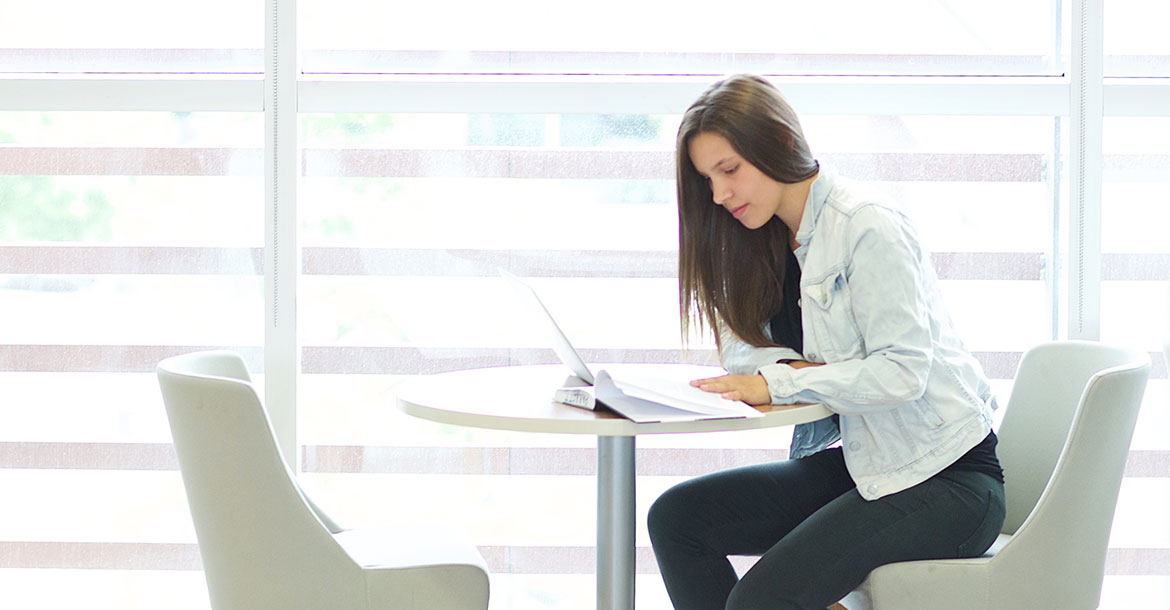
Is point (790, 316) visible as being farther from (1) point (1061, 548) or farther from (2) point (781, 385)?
(1) point (1061, 548)

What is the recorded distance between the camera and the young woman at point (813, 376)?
1.73m

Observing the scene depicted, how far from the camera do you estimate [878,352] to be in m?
1.75

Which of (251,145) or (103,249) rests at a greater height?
(251,145)

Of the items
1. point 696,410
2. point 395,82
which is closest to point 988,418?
point 696,410

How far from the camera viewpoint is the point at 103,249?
2.81m

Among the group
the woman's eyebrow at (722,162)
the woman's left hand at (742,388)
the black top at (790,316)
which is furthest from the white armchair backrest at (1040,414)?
the woman's eyebrow at (722,162)

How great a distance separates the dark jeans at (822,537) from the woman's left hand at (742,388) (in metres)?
0.24

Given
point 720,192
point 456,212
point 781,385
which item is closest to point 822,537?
point 781,385

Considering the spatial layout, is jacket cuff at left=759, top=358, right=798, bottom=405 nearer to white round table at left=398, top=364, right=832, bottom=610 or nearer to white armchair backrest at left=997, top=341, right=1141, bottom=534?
white round table at left=398, top=364, right=832, bottom=610

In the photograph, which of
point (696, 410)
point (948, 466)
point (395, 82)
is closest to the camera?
point (696, 410)

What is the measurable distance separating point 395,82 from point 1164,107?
81.1 inches

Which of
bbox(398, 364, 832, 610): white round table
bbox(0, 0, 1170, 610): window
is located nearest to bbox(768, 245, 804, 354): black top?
bbox(398, 364, 832, 610): white round table

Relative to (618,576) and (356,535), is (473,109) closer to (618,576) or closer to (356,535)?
(356,535)

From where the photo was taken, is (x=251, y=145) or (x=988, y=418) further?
(x=251, y=145)
